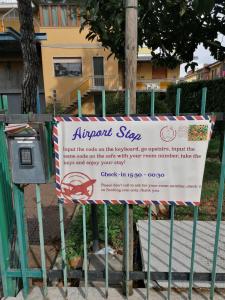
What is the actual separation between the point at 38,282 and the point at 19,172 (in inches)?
50.2

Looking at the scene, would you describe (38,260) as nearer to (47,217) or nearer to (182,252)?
(47,217)

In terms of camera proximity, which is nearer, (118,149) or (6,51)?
(118,149)

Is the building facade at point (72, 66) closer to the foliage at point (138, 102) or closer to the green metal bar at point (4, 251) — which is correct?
the foliage at point (138, 102)

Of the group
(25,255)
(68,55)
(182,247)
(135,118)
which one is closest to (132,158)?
(135,118)

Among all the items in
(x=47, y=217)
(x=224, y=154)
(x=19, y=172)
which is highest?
(x=224, y=154)

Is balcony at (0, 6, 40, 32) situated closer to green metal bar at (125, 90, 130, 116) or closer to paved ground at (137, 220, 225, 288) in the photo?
paved ground at (137, 220, 225, 288)

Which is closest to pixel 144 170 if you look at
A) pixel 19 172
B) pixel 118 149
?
pixel 118 149

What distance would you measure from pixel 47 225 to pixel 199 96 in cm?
1070

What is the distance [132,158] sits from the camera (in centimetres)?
222

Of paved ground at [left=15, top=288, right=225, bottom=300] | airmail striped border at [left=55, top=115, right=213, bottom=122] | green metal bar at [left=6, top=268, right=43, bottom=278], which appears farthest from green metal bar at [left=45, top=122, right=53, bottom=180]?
Answer: paved ground at [left=15, top=288, right=225, bottom=300]

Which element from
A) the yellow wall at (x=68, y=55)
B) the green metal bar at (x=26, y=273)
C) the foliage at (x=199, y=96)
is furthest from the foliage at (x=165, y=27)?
the yellow wall at (x=68, y=55)

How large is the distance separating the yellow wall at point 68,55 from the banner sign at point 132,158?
60.3ft

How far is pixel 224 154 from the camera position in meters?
2.16

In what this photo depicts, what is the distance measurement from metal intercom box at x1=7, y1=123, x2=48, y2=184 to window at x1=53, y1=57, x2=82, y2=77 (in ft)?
62.0
